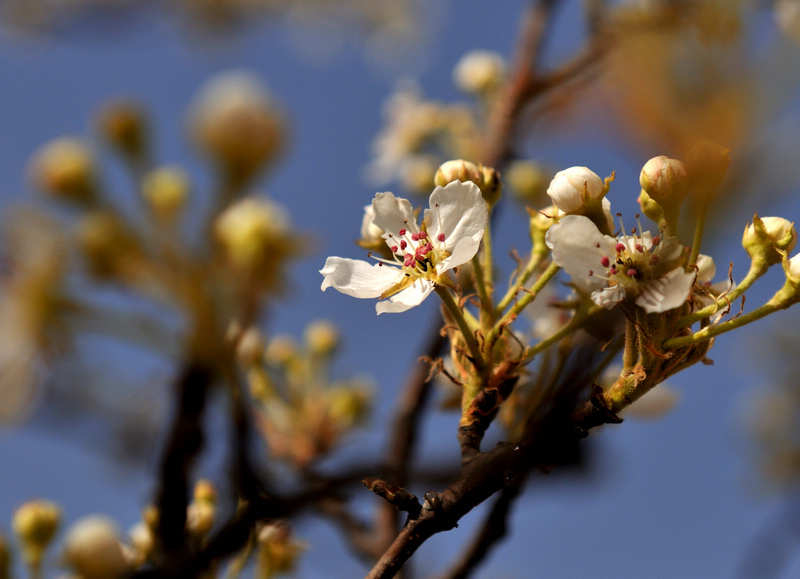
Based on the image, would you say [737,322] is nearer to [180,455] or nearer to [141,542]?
[180,455]

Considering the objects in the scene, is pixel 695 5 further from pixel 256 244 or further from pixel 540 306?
pixel 256 244

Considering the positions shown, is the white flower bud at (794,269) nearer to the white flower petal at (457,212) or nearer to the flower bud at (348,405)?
the white flower petal at (457,212)

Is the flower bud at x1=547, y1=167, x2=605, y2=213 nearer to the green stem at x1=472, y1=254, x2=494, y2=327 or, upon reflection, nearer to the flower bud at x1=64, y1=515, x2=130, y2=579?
the green stem at x1=472, y1=254, x2=494, y2=327

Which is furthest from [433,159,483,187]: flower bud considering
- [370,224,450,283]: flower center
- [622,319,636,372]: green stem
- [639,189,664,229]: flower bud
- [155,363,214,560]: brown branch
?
[155,363,214,560]: brown branch

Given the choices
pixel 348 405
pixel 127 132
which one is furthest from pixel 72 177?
pixel 348 405

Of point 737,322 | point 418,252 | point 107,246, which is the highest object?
point 107,246

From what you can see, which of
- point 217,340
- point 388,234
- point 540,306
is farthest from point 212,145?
point 540,306
